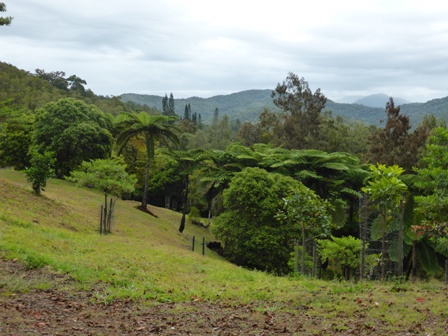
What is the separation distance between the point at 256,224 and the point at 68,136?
20511 mm

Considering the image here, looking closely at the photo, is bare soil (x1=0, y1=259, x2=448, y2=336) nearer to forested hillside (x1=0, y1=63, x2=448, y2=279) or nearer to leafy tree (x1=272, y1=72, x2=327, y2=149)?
forested hillside (x1=0, y1=63, x2=448, y2=279)

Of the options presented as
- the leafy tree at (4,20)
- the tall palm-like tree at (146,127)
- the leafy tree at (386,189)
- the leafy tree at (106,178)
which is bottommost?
the leafy tree at (106,178)

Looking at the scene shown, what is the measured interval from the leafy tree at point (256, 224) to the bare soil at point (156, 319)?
14.3 meters

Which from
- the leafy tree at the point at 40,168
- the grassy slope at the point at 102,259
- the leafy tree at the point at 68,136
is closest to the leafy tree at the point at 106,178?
the grassy slope at the point at 102,259

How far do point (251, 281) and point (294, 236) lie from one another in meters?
11.1

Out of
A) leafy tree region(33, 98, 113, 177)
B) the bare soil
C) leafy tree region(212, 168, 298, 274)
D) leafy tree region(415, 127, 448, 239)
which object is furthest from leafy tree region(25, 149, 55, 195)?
leafy tree region(33, 98, 113, 177)

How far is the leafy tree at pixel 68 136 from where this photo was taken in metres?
38.2

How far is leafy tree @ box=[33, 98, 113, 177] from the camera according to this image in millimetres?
38250

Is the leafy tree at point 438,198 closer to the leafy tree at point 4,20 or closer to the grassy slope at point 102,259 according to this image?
the grassy slope at point 102,259

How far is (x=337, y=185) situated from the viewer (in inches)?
1107

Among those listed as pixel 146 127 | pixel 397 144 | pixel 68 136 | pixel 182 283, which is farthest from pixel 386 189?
pixel 68 136

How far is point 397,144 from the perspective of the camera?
117 feet

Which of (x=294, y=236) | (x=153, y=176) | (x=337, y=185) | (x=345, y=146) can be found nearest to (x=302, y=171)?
(x=337, y=185)

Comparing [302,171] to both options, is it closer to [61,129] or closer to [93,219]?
[93,219]
